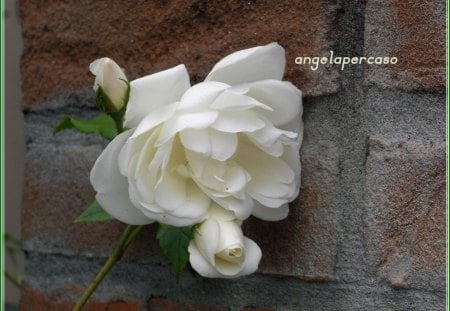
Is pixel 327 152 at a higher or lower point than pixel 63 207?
higher

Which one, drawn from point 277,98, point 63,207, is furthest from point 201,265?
point 63,207

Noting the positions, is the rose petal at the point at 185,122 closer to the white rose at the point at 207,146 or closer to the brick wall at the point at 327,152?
the white rose at the point at 207,146

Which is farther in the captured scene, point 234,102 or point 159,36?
point 159,36

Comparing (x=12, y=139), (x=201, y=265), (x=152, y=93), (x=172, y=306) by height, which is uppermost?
(x=152, y=93)

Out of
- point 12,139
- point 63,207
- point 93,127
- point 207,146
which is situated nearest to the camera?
point 207,146

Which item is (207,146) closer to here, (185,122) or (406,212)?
(185,122)

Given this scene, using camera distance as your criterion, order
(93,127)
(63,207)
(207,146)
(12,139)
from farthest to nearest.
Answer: (12,139) < (63,207) < (93,127) < (207,146)

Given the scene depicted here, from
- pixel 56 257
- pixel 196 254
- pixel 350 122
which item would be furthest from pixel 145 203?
pixel 56 257
